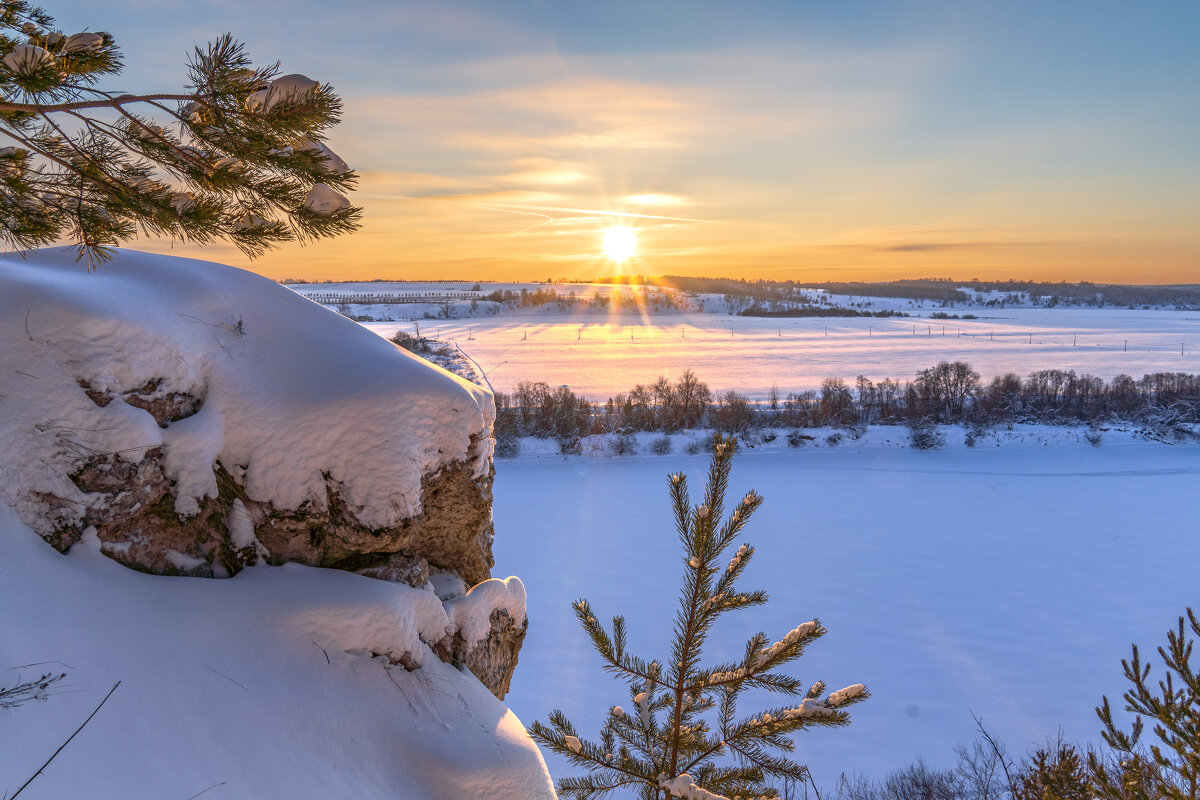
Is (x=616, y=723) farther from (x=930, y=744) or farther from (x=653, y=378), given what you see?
(x=653, y=378)

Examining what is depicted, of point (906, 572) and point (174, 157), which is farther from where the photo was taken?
point (906, 572)

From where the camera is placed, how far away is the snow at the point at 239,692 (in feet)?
8.65

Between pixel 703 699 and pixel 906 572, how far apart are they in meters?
18.1

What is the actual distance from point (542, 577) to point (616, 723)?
15.2 metres

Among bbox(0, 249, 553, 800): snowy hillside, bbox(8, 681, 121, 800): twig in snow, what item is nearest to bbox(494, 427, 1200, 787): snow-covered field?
bbox(0, 249, 553, 800): snowy hillside

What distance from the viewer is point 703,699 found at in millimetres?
4348

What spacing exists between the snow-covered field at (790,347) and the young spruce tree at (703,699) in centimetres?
3751

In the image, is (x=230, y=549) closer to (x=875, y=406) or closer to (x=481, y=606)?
(x=481, y=606)

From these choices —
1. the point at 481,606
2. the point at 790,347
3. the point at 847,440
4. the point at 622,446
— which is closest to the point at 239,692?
the point at 481,606

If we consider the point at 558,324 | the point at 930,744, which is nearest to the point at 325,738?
the point at 930,744

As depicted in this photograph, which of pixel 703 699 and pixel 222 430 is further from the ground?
pixel 222 430

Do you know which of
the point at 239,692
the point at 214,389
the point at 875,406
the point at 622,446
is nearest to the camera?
the point at 239,692

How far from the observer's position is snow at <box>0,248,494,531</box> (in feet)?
11.6

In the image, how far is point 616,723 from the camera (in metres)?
4.49
